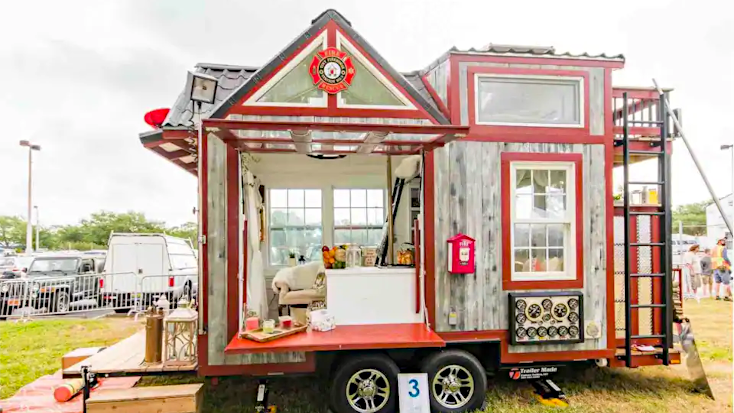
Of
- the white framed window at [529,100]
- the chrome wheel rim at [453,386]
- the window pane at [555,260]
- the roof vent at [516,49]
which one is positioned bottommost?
the chrome wheel rim at [453,386]

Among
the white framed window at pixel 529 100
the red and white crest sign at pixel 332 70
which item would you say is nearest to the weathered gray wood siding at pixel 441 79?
the white framed window at pixel 529 100

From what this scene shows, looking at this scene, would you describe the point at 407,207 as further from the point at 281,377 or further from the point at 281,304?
the point at 281,377

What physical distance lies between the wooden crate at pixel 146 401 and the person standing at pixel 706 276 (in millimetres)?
13477

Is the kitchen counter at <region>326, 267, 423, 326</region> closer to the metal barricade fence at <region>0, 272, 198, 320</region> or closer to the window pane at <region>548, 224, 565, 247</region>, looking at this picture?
the window pane at <region>548, 224, 565, 247</region>

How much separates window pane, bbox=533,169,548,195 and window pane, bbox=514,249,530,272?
676mm

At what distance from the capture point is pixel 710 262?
12.4 meters

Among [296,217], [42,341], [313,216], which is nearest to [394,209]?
[313,216]

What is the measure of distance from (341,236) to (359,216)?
0.45 meters

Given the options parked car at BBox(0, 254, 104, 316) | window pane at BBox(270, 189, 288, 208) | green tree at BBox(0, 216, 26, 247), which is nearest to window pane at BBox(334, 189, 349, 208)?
window pane at BBox(270, 189, 288, 208)

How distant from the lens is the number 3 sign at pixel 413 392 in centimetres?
430

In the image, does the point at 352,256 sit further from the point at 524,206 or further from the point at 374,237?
the point at 374,237

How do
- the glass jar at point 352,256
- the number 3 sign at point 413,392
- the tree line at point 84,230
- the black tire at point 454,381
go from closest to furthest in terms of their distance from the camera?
the number 3 sign at point 413,392 → the black tire at point 454,381 → the glass jar at point 352,256 → the tree line at point 84,230

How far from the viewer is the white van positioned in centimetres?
1050

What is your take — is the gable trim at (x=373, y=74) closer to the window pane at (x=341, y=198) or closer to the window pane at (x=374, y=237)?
the window pane at (x=341, y=198)
